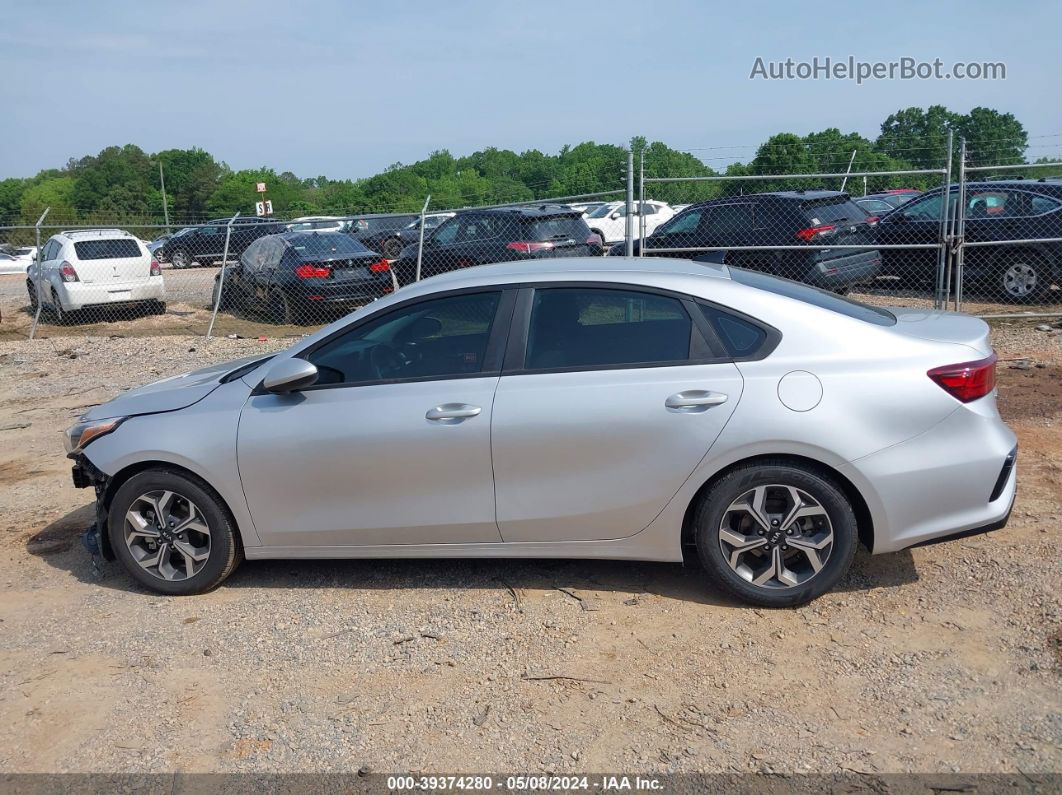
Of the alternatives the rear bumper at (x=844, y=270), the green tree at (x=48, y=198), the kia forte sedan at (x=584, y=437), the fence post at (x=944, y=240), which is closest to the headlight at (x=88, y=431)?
the kia forte sedan at (x=584, y=437)

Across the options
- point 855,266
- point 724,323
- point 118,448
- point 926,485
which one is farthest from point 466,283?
point 855,266

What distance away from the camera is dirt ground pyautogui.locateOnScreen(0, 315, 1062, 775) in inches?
139

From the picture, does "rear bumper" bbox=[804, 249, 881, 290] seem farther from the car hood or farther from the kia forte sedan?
the car hood

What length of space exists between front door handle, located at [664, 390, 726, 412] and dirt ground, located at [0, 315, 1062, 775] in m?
0.95

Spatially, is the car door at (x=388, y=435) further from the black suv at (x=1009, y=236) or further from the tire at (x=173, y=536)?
the black suv at (x=1009, y=236)

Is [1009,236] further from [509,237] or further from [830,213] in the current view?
[509,237]

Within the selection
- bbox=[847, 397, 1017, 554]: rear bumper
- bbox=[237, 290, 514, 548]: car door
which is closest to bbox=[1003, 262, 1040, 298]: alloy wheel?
bbox=[847, 397, 1017, 554]: rear bumper

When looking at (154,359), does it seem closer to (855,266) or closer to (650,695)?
(855,266)

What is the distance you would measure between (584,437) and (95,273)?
46.2 ft

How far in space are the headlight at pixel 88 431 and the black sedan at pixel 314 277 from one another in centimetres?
950

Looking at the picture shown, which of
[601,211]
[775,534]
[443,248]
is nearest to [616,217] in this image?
[601,211]

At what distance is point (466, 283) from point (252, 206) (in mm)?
57603

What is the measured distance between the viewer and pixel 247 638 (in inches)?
178

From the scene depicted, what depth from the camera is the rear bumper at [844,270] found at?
40.3 ft
